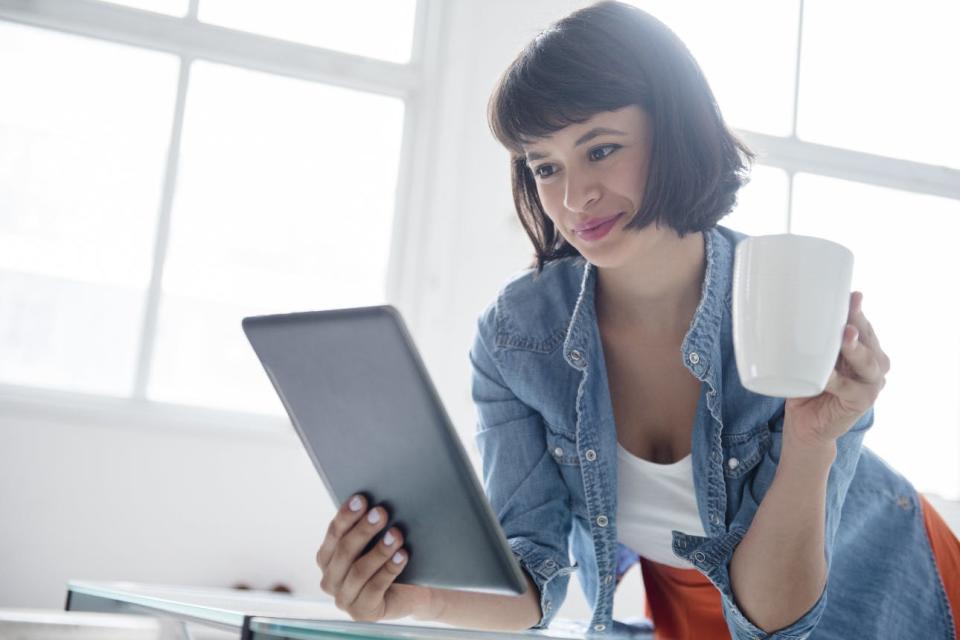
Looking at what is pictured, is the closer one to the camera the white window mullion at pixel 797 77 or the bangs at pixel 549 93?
the bangs at pixel 549 93

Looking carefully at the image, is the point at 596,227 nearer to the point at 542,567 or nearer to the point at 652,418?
the point at 652,418

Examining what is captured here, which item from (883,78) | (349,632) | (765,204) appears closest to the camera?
(349,632)

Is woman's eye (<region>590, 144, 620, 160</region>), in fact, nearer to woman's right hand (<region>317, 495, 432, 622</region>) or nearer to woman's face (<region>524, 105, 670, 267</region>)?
woman's face (<region>524, 105, 670, 267</region>)

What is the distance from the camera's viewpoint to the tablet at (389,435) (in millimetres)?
740

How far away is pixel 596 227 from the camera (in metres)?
1.15

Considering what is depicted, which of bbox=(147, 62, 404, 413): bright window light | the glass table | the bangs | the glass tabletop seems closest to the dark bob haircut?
the bangs

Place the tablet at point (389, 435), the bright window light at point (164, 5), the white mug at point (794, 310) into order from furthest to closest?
the bright window light at point (164, 5), the tablet at point (389, 435), the white mug at point (794, 310)

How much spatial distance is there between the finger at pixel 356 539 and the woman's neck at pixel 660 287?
51cm

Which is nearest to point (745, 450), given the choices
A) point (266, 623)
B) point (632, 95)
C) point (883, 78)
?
point (632, 95)

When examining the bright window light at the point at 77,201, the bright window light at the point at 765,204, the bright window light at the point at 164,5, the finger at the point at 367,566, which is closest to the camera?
the finger at the point at 367,566

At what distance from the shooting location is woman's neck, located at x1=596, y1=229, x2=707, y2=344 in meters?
1.22

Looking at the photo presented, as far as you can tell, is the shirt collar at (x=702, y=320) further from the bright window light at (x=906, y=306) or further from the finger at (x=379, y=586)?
the bright window light at (x=906, y=306)

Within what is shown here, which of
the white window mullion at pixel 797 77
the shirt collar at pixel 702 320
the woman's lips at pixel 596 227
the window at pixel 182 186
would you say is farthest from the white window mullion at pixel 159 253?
the white window mullion at pixel 797 77

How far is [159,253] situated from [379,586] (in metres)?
1.63
